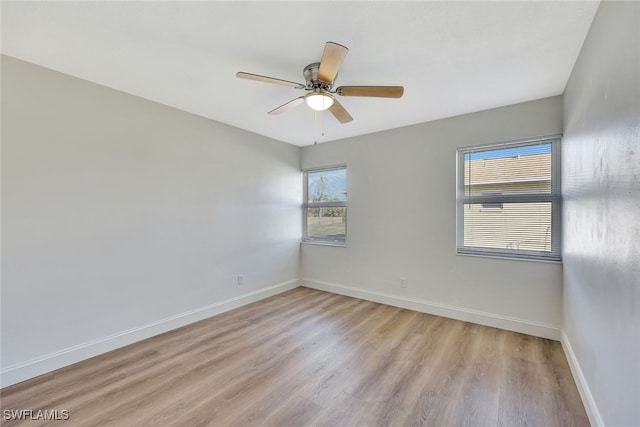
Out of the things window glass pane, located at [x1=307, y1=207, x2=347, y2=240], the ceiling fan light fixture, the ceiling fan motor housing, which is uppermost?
the ceiling fan motor housing

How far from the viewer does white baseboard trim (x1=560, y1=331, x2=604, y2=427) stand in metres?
1.53

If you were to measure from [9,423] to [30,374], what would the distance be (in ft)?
1.74

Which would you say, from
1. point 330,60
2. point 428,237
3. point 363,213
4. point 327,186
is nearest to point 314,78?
point 330,60

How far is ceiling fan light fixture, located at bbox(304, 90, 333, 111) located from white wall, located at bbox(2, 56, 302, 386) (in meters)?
1.72

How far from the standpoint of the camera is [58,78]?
2184 millimetres

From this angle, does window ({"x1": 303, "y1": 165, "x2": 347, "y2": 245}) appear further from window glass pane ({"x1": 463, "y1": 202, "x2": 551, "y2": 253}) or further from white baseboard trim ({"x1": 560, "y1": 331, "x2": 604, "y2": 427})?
white baseboard trim ({"x1": 560, "y1": 331, "x2": 604, "y2": 427})

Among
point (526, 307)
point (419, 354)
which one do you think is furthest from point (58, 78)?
point (526, 307)

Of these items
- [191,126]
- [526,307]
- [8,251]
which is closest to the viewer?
[8,251]

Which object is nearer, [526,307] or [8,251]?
[8,251]

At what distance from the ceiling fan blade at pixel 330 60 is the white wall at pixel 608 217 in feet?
4.12

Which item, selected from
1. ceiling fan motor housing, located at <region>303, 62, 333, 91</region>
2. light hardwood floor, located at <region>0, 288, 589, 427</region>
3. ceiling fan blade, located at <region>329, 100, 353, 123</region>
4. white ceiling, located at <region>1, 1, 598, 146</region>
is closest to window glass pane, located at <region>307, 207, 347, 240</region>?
light hardwood floor, located at <region>0, 288, 589, 427</region>

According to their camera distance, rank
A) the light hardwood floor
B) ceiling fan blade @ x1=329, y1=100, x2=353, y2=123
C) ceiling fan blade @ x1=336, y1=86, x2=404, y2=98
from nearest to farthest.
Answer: the light hardwood floor
ceiling fan blade @ x1=336, y1=86, x2=404, y2=98
ceiling fan blade @ x1=329, y1=100, x2=353, y2=123

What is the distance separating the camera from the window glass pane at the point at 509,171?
2.75 meters

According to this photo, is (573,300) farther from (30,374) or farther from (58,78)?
(58,78)
